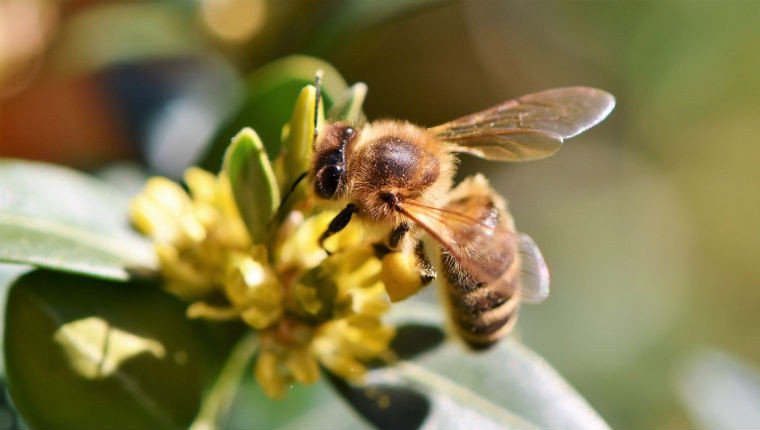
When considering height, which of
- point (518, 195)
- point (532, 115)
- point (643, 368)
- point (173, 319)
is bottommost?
point (643, 368)

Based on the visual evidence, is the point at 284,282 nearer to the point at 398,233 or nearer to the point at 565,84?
the point at 398,233

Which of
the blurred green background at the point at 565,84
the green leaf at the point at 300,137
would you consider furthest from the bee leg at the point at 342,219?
the blurred green background at the point at 565,84

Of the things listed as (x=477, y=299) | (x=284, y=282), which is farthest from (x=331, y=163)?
(x=477, y=299)

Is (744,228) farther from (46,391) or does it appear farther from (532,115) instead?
(46,391)

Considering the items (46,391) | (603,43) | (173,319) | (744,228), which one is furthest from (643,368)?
(46,391)

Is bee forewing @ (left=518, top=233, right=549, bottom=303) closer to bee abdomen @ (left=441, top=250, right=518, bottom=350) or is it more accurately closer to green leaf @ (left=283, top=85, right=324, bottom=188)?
bee abdomen @ (left=441, top=250, right=518, bottom=350)

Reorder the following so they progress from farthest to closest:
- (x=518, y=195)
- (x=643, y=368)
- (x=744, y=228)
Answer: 1. (x=744, y=228)
2. (x=518, y=195)
3. (x=643, y=368)

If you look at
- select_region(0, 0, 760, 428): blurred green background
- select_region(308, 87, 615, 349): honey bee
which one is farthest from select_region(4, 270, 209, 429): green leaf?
select_region(0, 0, 760, 428): blurred green background
